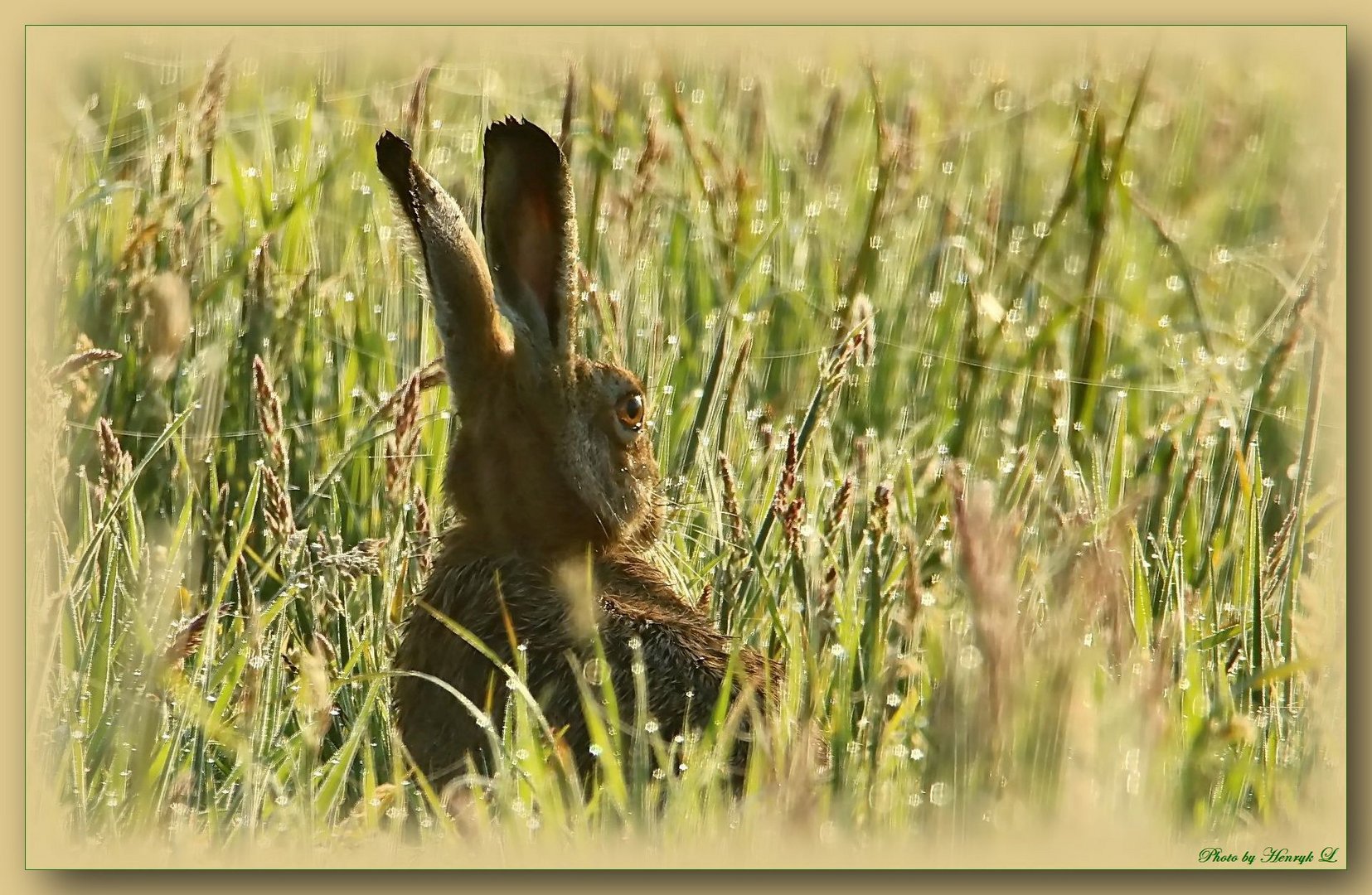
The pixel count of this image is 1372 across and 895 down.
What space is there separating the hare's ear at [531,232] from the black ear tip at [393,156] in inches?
8.8

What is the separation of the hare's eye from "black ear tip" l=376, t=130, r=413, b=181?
33.8 inches

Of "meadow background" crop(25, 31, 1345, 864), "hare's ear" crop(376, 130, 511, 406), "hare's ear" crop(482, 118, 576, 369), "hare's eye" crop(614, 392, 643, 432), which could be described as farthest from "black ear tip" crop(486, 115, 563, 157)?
"hare's eye" crop(614, 392, 643, 432)

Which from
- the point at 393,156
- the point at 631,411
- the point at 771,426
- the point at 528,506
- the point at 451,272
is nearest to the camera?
the point at 393,156

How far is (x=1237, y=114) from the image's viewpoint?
544cm

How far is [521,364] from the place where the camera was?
471 centimetres

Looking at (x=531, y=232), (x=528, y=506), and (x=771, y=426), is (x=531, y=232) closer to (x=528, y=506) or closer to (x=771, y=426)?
(x=528, y=506)

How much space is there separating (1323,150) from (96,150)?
3324mm

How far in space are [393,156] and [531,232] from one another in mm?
387

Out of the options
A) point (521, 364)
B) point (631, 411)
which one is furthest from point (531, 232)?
point (631, 411)

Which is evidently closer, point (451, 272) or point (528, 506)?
point (451, 272)

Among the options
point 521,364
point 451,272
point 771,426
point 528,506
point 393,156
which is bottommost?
point 528,506

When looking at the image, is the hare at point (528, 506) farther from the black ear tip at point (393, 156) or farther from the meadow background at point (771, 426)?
the meadow background at point (771, 426)

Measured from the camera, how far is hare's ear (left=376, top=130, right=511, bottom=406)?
4508 mm

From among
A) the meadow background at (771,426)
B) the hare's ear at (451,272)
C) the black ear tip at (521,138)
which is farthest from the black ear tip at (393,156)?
the meadow background at (771,426)
